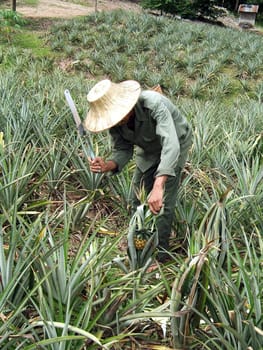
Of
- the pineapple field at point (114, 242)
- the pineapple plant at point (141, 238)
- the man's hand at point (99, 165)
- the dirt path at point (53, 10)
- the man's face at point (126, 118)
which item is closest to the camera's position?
the pineapple field at point (114, 242)

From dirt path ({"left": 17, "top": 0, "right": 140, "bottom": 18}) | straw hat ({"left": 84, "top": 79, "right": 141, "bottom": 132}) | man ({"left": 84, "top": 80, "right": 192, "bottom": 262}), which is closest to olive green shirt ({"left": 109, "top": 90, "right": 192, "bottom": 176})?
man ({"left": 84, "top": 80, "right": 192, "bottom": 262})

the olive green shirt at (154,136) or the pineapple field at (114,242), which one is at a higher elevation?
the olive green shirt at (154,136)

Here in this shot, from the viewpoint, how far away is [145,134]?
8.43ft

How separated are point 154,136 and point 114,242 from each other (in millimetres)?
754

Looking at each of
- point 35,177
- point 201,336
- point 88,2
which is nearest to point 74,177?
point 35,177

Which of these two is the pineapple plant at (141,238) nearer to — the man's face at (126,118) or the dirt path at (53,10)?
the man's face at (126,118)

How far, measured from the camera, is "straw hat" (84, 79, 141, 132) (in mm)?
2303

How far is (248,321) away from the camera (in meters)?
1.67

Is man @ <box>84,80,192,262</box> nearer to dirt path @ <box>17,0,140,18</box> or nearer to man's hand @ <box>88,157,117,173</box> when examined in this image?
man's hand @ <box>88,157,117,173</box>

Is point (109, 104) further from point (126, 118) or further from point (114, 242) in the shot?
point (114, 242)

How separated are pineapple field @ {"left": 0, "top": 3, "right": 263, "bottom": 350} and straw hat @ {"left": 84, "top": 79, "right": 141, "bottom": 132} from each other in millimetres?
447

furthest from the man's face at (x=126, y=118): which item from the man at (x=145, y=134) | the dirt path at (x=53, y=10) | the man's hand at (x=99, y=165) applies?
the dirt path at (x=53, y=10)

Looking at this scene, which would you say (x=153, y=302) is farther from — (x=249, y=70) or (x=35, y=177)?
(x=249, y=70)

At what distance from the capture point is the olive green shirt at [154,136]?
7.50 feet
